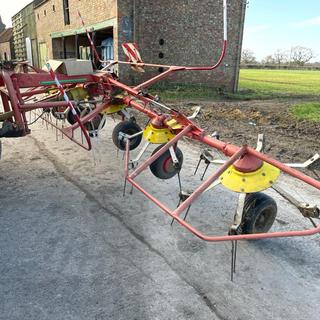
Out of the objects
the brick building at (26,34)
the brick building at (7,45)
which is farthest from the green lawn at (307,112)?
the brick building at (7,45)

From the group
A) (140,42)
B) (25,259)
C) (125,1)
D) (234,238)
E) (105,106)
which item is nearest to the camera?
(234,238)

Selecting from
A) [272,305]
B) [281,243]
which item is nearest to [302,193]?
[281,243]

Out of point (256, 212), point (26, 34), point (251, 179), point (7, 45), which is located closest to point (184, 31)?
point (251, 179)

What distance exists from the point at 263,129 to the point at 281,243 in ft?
15.5

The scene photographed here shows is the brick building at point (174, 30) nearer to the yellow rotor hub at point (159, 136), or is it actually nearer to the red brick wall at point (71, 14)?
the red brick wall at point (71, 14)

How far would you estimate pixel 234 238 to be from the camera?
2217mm

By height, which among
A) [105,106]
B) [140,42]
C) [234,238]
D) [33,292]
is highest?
[140,42]

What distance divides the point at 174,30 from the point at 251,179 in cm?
1166

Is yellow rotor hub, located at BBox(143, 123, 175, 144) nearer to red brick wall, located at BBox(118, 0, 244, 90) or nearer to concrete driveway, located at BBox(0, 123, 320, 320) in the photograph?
concrete driveway, located at BBox(0, 123, 320, 320)

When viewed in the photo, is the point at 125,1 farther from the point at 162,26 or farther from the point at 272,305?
the point at 272,305

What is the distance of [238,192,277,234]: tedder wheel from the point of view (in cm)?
292

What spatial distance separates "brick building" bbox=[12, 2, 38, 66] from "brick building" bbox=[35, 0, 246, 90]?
992 cm

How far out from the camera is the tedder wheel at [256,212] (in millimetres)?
2918

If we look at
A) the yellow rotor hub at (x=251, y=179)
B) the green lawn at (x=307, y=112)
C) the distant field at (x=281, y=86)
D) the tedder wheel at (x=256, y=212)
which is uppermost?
the yellow rotor hub at (x=251, y=179)
